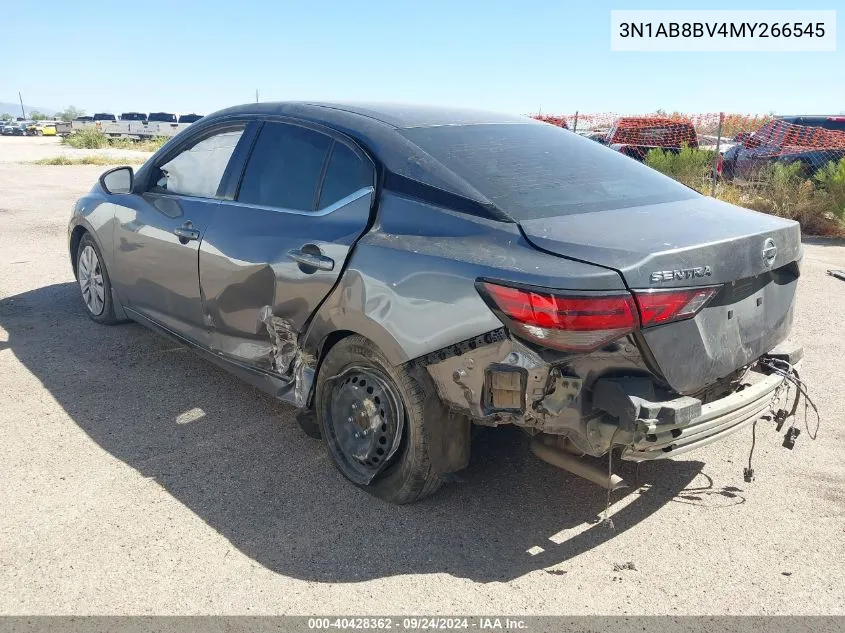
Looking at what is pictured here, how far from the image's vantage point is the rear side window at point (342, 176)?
3.48 metres

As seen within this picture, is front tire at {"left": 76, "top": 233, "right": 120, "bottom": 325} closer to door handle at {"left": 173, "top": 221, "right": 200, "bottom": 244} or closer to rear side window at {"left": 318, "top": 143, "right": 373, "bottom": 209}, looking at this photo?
door handle at {"left": 173, "top": 221, "right": 200, "bottom": 244}

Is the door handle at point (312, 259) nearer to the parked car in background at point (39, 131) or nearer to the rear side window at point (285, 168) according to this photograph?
the rear side window at point (285, 168)

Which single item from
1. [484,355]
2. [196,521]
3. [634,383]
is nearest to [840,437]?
[634,383]

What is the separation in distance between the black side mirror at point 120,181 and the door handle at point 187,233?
0.97m

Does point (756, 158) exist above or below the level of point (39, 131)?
below

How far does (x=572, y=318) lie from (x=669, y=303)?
0.39 m

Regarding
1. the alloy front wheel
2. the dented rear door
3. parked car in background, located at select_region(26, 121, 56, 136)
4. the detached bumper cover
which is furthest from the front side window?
parked car in background, located at select_region(26, 121, 56, 136)

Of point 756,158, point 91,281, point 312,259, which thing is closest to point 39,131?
point 756,158

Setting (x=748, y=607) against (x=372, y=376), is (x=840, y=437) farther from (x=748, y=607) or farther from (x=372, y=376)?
(x=372, y=376)

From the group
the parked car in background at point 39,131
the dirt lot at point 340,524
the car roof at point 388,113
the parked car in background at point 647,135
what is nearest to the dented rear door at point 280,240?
the car roof at point 388,113

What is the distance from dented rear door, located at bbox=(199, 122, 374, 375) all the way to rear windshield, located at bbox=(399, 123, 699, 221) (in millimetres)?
448

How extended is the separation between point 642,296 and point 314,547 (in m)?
1.67

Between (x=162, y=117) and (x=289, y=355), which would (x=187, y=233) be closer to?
(x=289, y=355)

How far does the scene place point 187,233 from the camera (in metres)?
4.29
